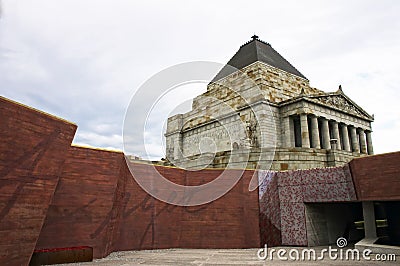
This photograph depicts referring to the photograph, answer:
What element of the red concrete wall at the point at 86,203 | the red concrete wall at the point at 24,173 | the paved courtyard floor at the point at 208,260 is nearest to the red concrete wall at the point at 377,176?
the paved courtyard floor at the point at 208,260

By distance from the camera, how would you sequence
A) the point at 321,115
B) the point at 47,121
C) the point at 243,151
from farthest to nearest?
1. the point at 321,115
2. the point at 243,151
3. the point at 47,121

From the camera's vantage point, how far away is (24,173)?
9.74m

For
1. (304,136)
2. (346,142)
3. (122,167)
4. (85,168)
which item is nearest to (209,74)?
(122,167)

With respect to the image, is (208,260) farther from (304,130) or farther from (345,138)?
(345,138)

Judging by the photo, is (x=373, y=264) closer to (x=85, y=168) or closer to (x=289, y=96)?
(x=85, y=168)

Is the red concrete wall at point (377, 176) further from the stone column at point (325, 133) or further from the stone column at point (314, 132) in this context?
the stone column at point (325, 133)

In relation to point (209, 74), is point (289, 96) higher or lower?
higher

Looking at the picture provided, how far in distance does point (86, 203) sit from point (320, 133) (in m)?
28.3

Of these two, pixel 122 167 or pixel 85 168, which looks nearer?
pixel 85 168

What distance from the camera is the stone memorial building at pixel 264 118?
30.3 metres

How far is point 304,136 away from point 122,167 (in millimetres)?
21107

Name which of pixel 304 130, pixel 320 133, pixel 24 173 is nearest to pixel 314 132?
pixel 304 130

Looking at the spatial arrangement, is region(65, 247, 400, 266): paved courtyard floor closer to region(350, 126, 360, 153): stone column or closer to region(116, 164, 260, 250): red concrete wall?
region(116, 164, 260, 250): red concrete wall

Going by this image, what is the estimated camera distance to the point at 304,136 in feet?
99.2
